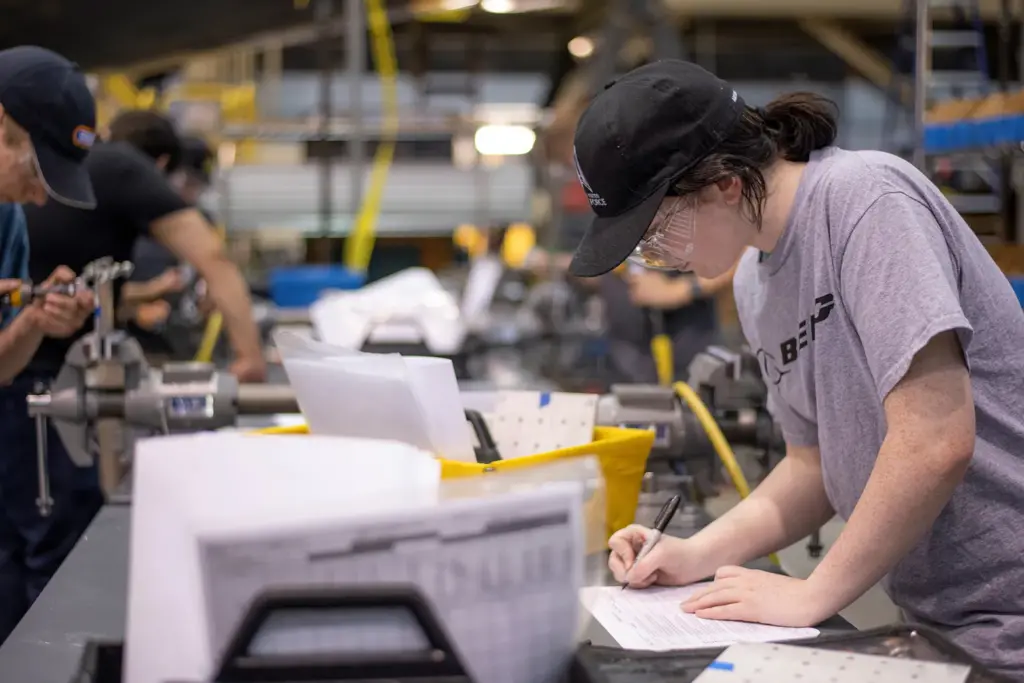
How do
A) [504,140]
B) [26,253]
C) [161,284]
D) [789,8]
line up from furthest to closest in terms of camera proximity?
[789,8], [504,140], [161,284], [26,253]

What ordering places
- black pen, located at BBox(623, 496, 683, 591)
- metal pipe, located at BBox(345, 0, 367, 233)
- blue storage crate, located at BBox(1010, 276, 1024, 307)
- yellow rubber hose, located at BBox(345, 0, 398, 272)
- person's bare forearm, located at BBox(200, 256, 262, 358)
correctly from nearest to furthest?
1. black pen, located at BBox(623, 496, 683, 591)
2. blue storage crate, located at BBox(1010, 276, 1024, 307)
3. person's bare forearm, located at BBox(200, 256, 262, 358)
4. metal pipe, located at BBox(345, 0, 367, 233)
5. yellow rubber hose, located at BBox(345, 0, 398, 272)

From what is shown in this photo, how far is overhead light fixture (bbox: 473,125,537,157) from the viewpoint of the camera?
6281mm

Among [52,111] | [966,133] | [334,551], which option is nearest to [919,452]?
[334,551]

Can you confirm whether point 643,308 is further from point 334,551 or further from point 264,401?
point 334,551

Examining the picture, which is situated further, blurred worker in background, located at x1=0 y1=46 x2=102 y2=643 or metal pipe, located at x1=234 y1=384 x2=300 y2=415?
metal pipe, located at x1=234 y1=384 x2=300 y2=415

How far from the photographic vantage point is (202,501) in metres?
0.75

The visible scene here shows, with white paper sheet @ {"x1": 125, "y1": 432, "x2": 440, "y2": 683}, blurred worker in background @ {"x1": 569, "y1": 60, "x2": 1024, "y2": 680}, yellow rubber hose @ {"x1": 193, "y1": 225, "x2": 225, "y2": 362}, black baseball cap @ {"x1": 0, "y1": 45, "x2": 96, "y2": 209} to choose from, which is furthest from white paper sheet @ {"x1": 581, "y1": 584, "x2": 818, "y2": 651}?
yellow rubber hose @ {"x1": 193, "y1": 225, "x2": 225, "y2": 362}

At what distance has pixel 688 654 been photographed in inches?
40.0

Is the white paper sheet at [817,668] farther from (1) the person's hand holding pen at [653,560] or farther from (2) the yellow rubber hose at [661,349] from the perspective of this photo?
(2) the yellow rubber hose at [661,349]

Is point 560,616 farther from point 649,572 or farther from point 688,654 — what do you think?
point 649,572

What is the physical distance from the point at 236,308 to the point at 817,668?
8.73 feet

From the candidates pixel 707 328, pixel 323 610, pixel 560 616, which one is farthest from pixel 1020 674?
pixel 707 328

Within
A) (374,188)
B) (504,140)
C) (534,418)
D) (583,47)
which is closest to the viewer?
(534,418)

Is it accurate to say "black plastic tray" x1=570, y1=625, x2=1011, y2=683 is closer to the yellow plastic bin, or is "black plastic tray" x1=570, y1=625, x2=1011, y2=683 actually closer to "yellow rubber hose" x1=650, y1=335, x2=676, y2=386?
the yellow plastic bin
